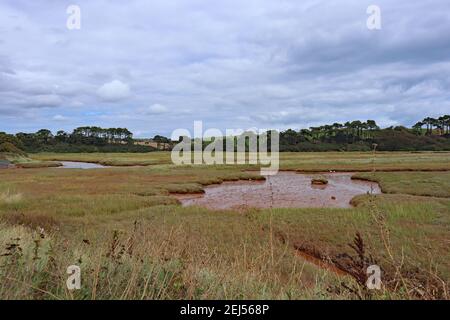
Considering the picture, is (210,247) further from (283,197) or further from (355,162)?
(355,162)

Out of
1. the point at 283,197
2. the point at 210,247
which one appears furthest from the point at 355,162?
the point at 210,247

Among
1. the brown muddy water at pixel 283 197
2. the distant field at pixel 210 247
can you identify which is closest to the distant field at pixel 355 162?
the brown muddy water at pixel 283 197

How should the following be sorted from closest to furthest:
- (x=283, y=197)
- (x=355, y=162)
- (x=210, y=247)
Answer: (x=210, y=247) < (x=283, y=197) < (x=355, y=162)

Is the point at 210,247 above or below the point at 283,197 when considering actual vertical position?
above

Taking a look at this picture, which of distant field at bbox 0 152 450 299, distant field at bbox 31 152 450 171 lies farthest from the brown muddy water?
distant field at bbox 31 152 450 171

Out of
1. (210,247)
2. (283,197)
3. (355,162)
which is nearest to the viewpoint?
(210,247)

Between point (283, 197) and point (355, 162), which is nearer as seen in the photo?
point (283, 197)

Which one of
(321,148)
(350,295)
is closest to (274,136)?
(321,148)

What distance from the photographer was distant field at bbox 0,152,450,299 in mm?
4633

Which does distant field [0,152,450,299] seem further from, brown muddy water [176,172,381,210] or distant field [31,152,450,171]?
distant field [31,152,450,171]

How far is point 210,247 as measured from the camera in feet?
39.9

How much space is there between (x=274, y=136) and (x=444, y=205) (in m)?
124
